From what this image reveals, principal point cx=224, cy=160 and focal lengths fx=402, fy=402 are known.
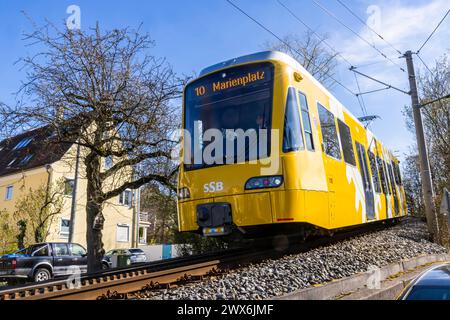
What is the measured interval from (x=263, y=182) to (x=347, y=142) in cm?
383

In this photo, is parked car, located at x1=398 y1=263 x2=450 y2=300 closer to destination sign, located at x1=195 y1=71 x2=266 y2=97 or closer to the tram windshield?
the tram windshield

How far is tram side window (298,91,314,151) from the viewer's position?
285 inches

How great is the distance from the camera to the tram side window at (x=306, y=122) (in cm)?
723

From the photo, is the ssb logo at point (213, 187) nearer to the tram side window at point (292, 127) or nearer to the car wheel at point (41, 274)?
the tram side window at point (292, 127)

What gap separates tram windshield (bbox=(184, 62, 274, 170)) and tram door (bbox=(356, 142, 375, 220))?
434cm

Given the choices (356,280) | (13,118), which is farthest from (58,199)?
(356,280)

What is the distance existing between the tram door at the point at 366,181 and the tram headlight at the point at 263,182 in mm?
4466

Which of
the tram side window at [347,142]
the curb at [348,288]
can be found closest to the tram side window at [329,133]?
the tram side window at [347,142]

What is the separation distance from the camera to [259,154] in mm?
6914

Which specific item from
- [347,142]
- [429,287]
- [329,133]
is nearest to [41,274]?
[347,142]

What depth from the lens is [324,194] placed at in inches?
291

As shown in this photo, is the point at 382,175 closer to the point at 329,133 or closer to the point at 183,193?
the point at 329,133
